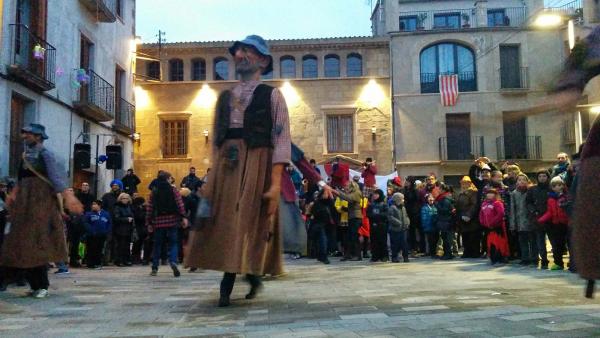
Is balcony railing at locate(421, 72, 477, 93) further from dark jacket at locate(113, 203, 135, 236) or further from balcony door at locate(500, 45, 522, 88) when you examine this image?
dark jacket at locate(113, 203, 135, 236)

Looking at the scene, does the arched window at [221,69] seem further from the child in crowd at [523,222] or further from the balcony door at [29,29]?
the child in crowd at [523,222]

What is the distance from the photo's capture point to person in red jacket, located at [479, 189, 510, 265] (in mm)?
11125

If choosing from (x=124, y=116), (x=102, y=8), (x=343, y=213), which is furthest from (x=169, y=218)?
(x=124, y=116)

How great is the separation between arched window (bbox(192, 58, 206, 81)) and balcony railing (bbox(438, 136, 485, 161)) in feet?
39.2

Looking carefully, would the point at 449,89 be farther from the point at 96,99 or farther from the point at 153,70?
the point at 96,99

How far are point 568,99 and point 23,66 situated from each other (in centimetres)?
1549

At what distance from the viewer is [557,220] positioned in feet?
31.7

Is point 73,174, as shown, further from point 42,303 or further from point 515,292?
point 515,292

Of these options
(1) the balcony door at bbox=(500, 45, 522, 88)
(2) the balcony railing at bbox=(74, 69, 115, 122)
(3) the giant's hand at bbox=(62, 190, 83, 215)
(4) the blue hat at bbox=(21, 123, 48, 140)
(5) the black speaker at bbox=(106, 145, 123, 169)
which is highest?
(1) the balcony door at bbox=(500, 45, 522, 88)

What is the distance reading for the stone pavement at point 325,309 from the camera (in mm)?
4017

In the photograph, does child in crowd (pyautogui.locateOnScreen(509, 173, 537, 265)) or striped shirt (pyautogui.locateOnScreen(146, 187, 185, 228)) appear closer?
striped shirt (pyautogui.locateOnScreen(146, 187, 185, 228))

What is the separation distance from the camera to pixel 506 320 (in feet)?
13.8

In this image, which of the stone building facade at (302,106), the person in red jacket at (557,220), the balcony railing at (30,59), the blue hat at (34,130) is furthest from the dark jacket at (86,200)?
the stone building facade at (302,106)

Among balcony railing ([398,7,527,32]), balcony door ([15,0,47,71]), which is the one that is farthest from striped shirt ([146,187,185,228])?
balcony railing ([398,7,527,32])
